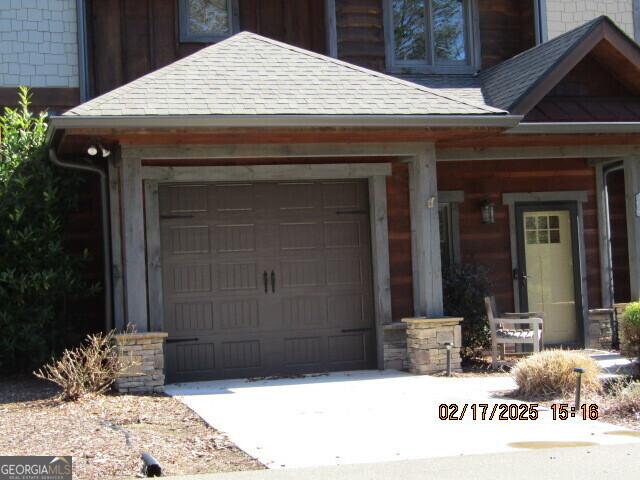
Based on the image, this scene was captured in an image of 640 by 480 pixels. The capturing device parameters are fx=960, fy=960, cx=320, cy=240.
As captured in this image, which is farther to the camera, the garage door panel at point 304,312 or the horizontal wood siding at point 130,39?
the horizontal wood siding at point 130,39

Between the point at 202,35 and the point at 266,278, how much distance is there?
13.8ft

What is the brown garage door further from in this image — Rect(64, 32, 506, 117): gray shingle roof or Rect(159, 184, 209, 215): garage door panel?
Rect(64, 32, 506, 117): gray shingle roof

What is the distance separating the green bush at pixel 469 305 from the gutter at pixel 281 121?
7.77 feet

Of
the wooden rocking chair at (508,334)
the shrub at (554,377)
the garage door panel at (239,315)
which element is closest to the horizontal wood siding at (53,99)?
the garage door panel at (239,315)

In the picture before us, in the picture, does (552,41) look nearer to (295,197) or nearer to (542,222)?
(542,222)

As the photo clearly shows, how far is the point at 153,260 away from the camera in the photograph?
11.1 metres

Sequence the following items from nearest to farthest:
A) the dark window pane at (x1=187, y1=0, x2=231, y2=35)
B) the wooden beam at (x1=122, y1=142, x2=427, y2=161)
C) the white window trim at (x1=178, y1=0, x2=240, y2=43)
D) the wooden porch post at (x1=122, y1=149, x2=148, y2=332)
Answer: the wooden porch post at (x1=122, y1=149, x2=148, y2=332) < the wooden beam at (x1=122, y1=142, x2=427, y2=161) < the white window trim at (x1=178, y1=0, x2=240, y2=43) < the dark window pane at (x1=187, y1=0, x2=231, y2=35)

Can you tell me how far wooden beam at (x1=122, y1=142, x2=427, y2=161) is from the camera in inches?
419

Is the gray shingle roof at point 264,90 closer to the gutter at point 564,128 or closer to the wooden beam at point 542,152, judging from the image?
the gutter at point 564,128

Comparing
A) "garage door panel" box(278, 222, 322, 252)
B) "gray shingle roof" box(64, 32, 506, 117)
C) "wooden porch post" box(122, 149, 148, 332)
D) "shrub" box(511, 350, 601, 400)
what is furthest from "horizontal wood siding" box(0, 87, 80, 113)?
"shrub" box(511, 350, 601, 400)

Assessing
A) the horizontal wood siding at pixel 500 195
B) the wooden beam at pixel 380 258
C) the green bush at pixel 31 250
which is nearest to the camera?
the green bush at pixel 31 250

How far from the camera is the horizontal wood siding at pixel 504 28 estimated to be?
1510 centimetres

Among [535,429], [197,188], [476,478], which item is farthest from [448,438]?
[197,188]

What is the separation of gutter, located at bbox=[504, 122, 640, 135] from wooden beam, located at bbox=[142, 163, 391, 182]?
1733 millimetres
